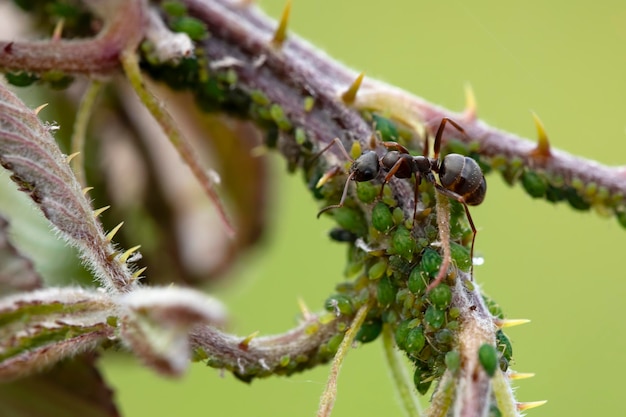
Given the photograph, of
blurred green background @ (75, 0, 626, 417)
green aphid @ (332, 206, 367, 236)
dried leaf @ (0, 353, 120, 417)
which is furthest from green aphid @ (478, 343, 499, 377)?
blurred green background @ (75, 0, 626, 417)

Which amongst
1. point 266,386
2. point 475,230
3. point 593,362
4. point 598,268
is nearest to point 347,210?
point 475,230

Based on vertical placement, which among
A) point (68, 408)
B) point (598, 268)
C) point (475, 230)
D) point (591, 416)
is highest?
point (475, 230)

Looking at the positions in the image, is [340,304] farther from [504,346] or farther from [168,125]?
[168,125]

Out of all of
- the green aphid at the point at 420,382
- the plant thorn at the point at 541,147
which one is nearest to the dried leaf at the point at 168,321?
the green aphid at the point at 420,382

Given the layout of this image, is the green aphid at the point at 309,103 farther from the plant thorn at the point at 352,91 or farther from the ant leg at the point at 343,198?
the ant leg at the point at 343,198

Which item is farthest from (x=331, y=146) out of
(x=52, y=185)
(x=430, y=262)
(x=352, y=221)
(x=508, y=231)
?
(x=508, y=231)

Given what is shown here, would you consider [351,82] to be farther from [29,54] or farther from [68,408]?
[68,408]

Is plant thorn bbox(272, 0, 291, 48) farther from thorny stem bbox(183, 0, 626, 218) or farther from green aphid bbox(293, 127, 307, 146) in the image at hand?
green aphid bbox(293, 127, 307, 146)
